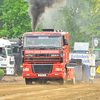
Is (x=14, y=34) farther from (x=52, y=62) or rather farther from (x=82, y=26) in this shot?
(x=52, y=62)

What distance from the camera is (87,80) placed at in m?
23.6

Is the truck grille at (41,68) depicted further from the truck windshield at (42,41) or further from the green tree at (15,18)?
the green tree at (15,18)

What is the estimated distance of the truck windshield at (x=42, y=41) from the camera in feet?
60.7

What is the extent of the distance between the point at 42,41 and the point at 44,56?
857mm

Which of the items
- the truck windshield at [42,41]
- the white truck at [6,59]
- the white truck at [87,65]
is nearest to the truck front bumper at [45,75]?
the truck windshield at [42,41]

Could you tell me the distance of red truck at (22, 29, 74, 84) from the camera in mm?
18375

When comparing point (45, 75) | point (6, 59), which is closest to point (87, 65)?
point (45, 75)

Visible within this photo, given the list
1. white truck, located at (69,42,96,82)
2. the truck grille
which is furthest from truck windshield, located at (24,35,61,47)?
white truck, located at (69,42,96,82)

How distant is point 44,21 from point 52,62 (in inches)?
1390

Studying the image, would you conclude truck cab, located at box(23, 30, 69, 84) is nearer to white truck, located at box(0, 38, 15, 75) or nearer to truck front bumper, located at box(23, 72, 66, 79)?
truck front bumper, located at box(23, 72, 66, 79)

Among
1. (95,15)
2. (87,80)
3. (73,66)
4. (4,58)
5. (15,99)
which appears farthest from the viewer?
(95,15)

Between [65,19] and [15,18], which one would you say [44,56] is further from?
[65,19]

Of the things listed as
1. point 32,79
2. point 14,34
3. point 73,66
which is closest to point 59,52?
point 32,79

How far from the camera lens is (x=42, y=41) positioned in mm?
18562
